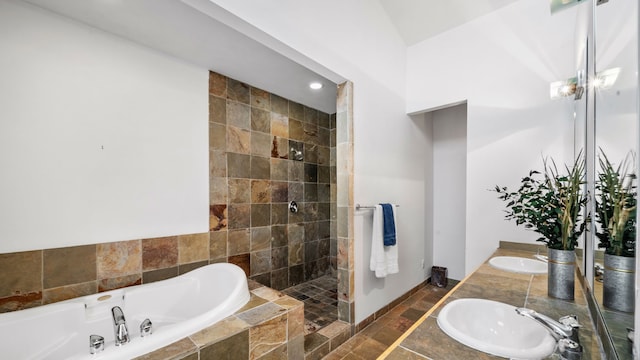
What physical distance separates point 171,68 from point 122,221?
1.32 meters

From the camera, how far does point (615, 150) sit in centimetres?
79

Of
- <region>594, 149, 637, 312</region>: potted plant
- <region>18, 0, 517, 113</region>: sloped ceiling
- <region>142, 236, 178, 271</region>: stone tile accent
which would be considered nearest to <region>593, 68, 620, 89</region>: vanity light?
<region>594, 149, 637, 312</region>: potted plant

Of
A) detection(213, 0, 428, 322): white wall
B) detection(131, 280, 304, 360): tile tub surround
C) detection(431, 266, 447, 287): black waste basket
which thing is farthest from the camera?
detection(431, 266, 447, 287): black waste basket

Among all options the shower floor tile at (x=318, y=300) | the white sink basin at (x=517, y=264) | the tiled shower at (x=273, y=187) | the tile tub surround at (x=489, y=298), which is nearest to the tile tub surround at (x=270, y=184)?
the tiled shower at (x=273, y=187)

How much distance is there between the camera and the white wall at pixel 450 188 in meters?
3.37

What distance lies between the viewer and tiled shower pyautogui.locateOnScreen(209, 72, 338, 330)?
2549 millimetres

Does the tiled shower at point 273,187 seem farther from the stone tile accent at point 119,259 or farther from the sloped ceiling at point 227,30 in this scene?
the stone tile accent at point 119,259

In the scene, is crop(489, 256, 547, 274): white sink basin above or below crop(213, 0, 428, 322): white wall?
below

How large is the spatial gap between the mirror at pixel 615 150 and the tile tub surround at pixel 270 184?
254 centimetres

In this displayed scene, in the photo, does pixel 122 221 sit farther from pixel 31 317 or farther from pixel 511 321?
pixel 511 321

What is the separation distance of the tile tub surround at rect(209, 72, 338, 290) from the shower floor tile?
12 cm

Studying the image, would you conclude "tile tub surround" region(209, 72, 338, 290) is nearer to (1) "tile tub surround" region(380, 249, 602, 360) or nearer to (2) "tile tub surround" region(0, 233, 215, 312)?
(2) "tile tub surround" region(0, 233, 215, 312)

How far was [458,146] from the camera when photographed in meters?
3.42

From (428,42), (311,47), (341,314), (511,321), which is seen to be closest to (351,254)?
(341,314)
